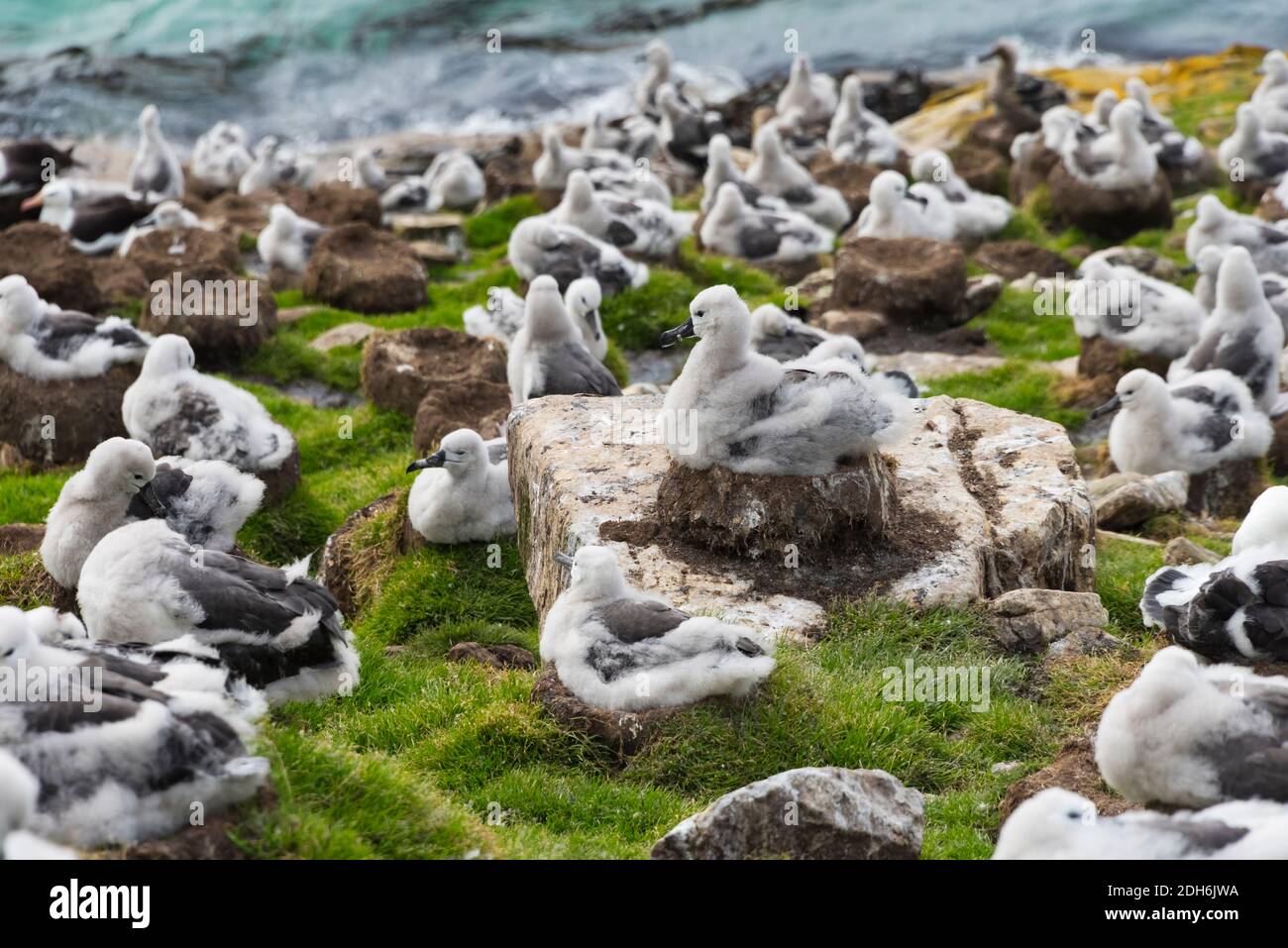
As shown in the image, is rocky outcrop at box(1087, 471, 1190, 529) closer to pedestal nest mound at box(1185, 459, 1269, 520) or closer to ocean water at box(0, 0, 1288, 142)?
pedestal nest mound at box(1185, 459, 1269, 520)

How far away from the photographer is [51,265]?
53.7 ft

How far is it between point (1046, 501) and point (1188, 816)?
4160 mm

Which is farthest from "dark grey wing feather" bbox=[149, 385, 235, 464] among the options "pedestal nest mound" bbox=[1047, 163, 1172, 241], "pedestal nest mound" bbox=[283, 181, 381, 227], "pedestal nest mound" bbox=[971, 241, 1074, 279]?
"pedestal nest mound" bbox=[1047, 163, 1172, 241]

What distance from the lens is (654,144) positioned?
1097 inches

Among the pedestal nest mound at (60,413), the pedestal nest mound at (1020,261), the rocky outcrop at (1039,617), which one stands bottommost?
the rocky outcrop at (1039,617)

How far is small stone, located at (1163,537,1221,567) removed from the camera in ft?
33.0

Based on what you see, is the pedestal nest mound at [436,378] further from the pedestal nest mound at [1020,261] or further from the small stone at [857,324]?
the pedestal nest mound at [1020,261]

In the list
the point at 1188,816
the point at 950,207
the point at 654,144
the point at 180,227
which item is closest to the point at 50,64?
the point at 654,144

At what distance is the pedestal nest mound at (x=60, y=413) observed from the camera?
12562 millimetres

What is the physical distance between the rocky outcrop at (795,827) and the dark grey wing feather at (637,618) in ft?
4.74

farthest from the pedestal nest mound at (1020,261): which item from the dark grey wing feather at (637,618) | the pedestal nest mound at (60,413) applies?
the dark grey wing feather at (637,618)

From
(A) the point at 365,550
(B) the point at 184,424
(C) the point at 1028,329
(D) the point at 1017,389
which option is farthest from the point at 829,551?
(C) the point at 1028,329

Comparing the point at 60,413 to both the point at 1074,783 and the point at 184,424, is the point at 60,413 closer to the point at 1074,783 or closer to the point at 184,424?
the point at 184,424

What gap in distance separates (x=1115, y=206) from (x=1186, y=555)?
36.6 ft
